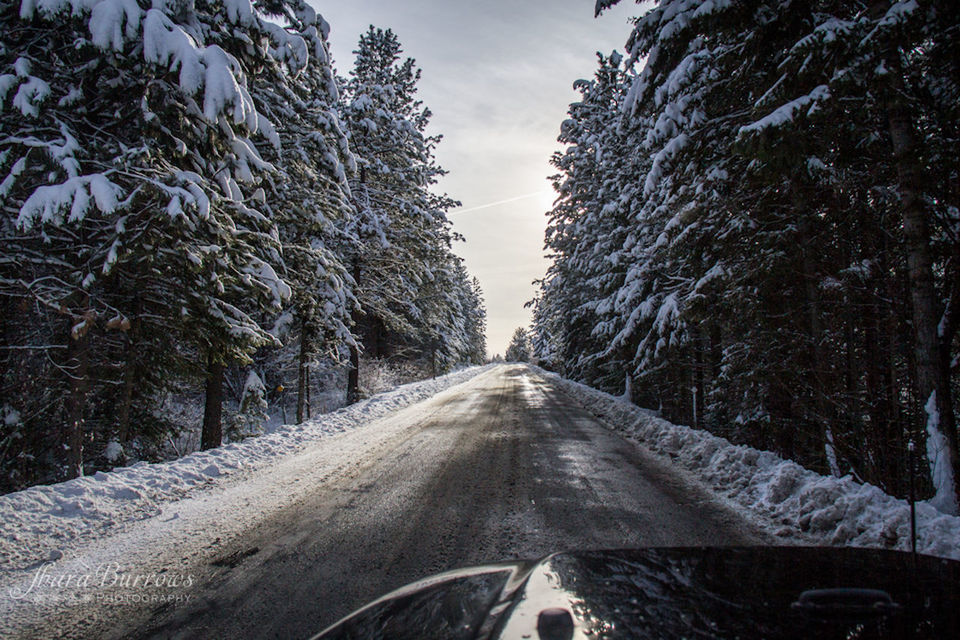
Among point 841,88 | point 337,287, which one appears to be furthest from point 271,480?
point 841,88

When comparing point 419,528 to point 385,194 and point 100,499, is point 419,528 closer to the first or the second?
point 100,499

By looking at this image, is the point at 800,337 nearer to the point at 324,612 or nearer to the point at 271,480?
the point at 324,612

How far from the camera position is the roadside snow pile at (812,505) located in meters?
3.62

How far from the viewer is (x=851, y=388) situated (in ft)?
21.2

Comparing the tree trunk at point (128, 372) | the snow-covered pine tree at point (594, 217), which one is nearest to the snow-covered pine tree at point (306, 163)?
the tree trunk at point (128, 372)

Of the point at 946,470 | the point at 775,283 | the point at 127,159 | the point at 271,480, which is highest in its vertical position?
the point at 127,159

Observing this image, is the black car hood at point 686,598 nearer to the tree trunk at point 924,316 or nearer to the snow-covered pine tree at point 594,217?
the tree trunk at point 924,316

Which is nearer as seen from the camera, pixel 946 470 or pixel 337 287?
pixel 946 470

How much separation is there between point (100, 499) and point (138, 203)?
156 inches

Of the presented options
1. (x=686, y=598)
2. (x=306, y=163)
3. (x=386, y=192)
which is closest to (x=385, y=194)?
(x=386, y=192)

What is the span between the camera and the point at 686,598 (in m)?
1.50

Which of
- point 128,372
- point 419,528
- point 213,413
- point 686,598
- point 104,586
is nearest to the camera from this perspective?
point 686,598

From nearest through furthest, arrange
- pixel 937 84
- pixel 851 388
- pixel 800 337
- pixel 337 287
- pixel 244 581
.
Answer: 1. pixel 244 581
2. pixel 937 84
3. pixel 851 388
4. pixel 800 337
5. pixel 337 287

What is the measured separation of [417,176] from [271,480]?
50.5ft
